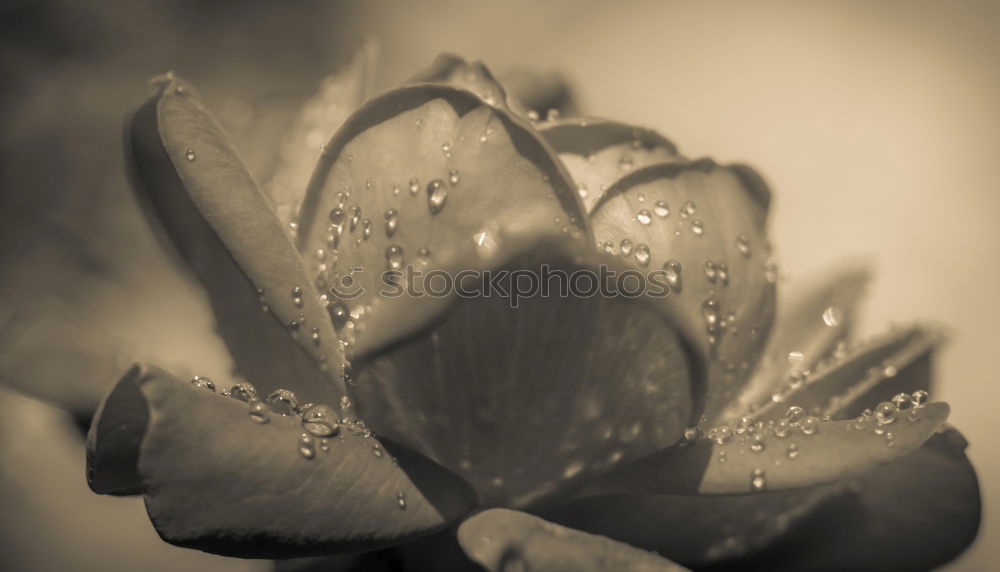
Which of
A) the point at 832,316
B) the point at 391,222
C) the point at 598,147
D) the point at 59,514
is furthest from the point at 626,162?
the point at 59,514

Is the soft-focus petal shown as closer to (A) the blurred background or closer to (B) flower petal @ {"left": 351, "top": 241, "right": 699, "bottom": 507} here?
(A) the blurred background

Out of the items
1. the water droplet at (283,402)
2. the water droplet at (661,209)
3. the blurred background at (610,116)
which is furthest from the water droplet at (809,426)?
the blurred background at (610,116)

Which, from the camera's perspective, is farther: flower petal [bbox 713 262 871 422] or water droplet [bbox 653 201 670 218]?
flower petal [bbox 713 262 871 422]

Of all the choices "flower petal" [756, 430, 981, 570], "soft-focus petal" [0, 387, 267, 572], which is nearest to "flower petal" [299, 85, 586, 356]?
"flower petal" [756, 430, 981, 570]

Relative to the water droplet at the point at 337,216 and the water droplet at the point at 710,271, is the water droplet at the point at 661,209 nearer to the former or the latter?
the water droplet at the point at 710,271

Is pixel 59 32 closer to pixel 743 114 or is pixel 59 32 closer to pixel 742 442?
pixel 743 114

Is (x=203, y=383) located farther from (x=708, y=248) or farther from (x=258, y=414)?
(x=708, y=248)
